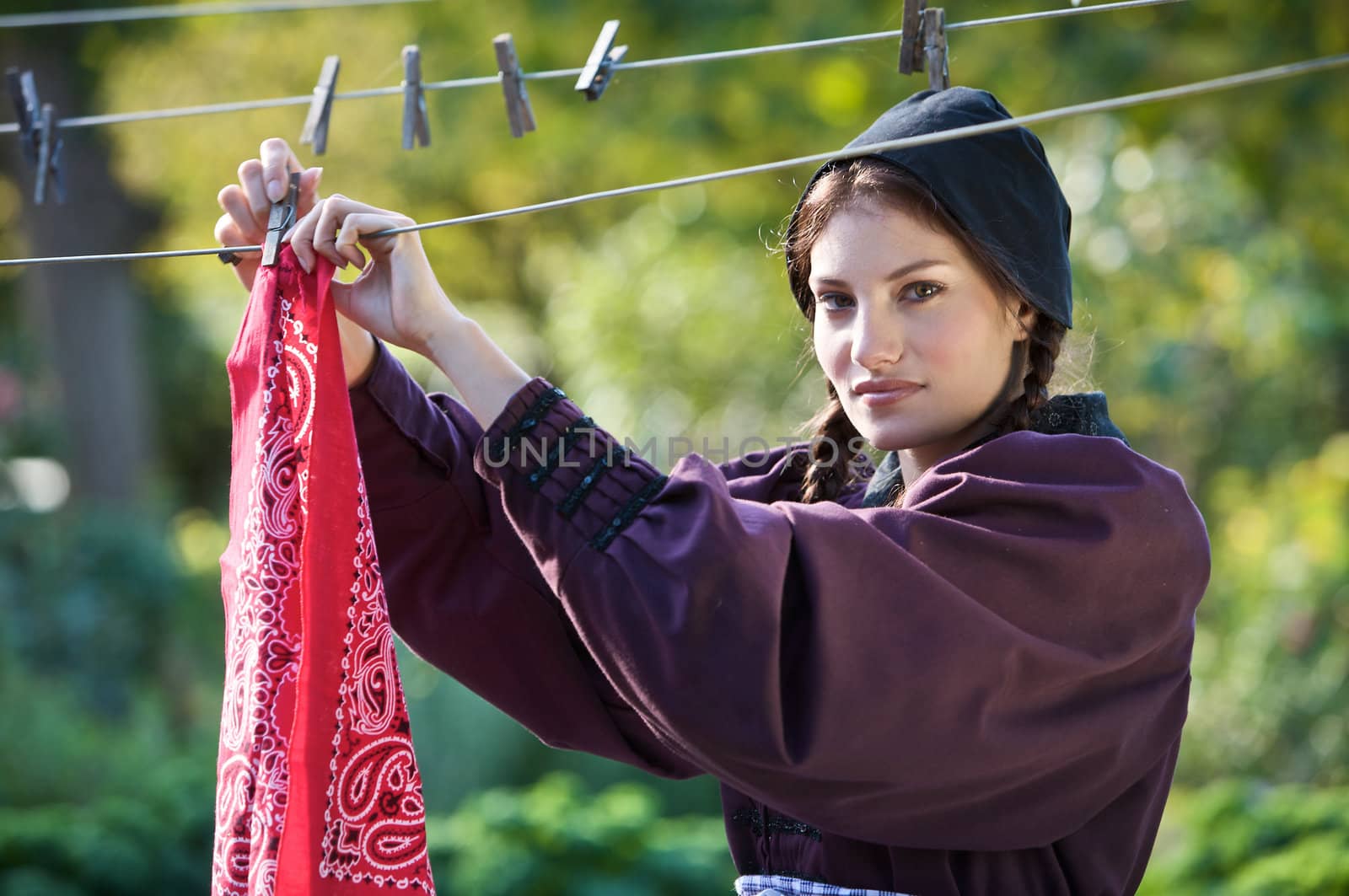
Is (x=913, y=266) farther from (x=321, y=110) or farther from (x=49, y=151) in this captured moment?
(x=49, y=151)

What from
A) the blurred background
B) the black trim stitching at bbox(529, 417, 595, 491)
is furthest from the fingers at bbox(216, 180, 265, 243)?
the blurred background

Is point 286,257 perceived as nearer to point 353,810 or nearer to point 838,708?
point 353,810

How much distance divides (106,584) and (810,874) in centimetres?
646

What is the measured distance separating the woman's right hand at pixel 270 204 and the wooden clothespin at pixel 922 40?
2.52 feet

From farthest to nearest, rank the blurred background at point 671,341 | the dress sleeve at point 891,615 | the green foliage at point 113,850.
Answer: the blurred background at point 671,341
the green foliage at point 113,850
the dress sleeve at point 891,615

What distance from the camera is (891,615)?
1.51 meters

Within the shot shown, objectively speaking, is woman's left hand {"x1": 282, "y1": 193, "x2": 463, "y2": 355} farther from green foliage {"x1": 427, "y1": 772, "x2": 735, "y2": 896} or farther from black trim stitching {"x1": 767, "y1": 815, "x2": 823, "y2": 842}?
green foliage {"x1": 427, "y1": 772, "x2": 735, "y2": 896}

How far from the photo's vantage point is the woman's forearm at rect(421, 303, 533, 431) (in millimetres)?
1624

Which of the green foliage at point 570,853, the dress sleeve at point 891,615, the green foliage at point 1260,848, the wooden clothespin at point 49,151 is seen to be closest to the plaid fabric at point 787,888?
the dress sleeve at point 891,615

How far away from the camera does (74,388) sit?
9453 millimetres

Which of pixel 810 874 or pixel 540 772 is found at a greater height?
pixel 540 772

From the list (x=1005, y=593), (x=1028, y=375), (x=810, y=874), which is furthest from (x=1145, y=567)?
(x=810, y=874)

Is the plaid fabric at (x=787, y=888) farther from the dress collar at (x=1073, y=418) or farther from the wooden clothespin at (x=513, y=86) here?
the wooden clothespin at (x=513, y=86)

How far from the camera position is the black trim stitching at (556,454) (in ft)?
5.04
